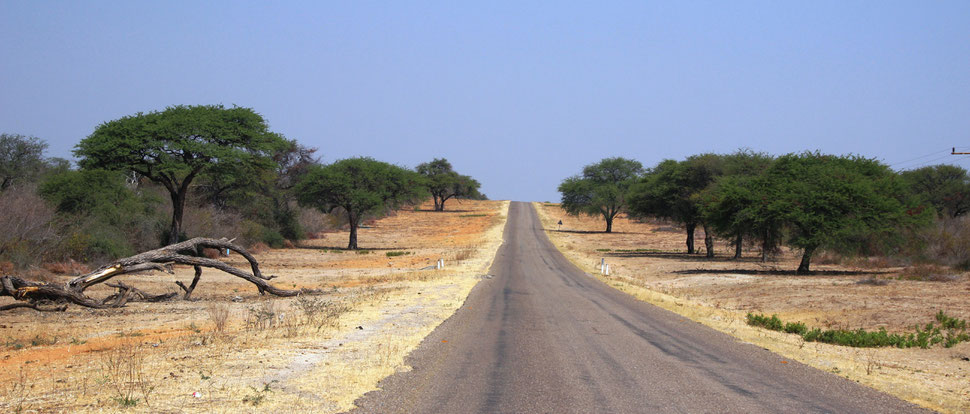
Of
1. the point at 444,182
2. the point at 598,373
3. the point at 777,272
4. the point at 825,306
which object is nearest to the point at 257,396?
the point at 598,373

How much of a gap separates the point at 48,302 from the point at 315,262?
1047 inches

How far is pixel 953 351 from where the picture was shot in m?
14.0

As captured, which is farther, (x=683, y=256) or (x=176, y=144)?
(x=683, y=256)

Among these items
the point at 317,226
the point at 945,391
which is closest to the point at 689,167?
the point at 317,226

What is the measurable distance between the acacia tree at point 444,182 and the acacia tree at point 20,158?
253 feet

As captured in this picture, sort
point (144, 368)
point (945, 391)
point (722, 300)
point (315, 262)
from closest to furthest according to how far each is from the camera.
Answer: point (144, 368), point (945, 391), point (722, 300), point (315, 262)

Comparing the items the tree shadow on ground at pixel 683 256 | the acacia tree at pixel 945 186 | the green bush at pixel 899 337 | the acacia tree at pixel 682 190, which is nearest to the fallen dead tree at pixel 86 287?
the green bush at pixel 899 337

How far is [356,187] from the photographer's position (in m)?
59.6

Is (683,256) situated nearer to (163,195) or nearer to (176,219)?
(176,219)

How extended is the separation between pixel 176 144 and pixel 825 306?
3436 cm

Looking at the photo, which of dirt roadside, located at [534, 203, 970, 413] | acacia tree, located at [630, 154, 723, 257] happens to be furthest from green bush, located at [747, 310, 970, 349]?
acacia tree, located at [630, 154, 723, 257]

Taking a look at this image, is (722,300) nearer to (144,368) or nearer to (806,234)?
(806,234)

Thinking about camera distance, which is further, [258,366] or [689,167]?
[689,167]

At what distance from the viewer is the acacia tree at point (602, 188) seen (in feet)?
297
